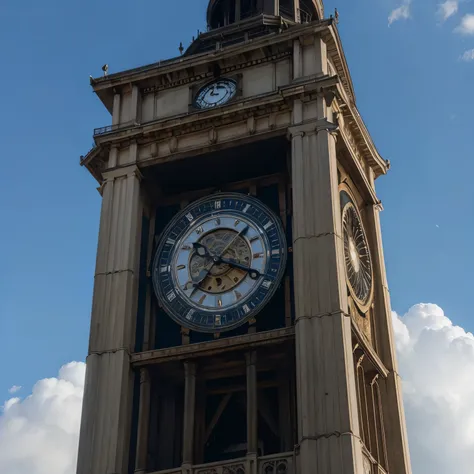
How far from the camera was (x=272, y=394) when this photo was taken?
90.6 feet

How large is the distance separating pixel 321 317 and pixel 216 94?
9.25 m

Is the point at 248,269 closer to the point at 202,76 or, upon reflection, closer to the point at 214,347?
the point at 214,347

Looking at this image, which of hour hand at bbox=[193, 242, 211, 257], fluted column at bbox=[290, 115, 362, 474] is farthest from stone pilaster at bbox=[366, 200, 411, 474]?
hour hand at bbox=[193, 242, 211, 257]

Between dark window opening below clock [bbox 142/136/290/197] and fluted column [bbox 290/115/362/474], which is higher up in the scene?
dark window opening below clock [bbox 142/136/290/197]

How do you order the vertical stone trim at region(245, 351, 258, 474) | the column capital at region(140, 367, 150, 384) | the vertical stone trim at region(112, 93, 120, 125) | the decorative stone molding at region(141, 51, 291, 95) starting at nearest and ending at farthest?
the vertical stone trim at region(245, 351, 258, 474) < the column capital at region(140, 367, 150, 384) < the decorative stone molding at region(141, 51, 291, 95) < the vertical stone trim at region(112, 93, 120, 125)

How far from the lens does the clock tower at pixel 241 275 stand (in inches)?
1008

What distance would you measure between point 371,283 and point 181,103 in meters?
8.16

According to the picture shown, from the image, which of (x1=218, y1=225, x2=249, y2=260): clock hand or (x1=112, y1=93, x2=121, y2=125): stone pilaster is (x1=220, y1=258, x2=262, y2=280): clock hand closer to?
(x1=218, y1=225, x2=249, y2=260): clock hand

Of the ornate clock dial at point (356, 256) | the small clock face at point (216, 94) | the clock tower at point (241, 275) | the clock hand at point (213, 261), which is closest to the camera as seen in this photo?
the clock tower at point (241, 275)

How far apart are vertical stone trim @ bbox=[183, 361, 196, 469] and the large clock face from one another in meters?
1.34

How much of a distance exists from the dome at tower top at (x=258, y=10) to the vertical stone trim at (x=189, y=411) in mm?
14797

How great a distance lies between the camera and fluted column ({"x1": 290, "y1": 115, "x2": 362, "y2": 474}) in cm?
2362

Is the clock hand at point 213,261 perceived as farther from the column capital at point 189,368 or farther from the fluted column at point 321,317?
the column capital at point 189,368

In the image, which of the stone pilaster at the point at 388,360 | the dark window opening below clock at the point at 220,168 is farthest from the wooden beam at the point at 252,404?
the dark window opening below clock at the point at 220,168
